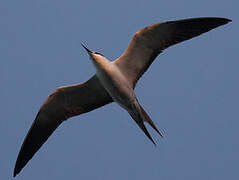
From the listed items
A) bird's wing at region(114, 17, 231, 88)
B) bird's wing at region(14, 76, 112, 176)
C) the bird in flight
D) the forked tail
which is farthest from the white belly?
bird's wing at region(14, 76, 112, 176)

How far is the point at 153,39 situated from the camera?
10477 mm

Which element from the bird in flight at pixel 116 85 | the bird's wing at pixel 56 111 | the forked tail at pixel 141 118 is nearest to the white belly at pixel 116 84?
the bird in flight at pixel 116 85

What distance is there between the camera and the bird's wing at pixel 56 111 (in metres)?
11.4

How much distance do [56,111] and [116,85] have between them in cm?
216

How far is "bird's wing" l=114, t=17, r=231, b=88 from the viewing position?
1017 cm

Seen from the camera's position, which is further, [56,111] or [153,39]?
[56,111]

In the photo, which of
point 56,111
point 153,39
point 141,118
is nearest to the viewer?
point 141,118

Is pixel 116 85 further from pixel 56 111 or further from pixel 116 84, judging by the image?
pixel 56 111

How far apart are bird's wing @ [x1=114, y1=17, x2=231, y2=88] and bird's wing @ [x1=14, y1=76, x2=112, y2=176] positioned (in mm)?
979

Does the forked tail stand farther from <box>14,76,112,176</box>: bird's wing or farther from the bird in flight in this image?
<box>14,76,112,176</box>: bird's wing

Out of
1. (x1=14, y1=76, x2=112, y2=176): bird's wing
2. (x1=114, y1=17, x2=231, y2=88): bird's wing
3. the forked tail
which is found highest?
(x1=114, y1=17, x2=231, y2=88): bird's wing

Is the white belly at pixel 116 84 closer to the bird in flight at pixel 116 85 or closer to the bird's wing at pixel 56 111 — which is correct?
the bird in flight at pixel 116 85

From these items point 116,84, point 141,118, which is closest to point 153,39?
point 116,84

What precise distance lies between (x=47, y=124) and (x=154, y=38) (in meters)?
3.81
